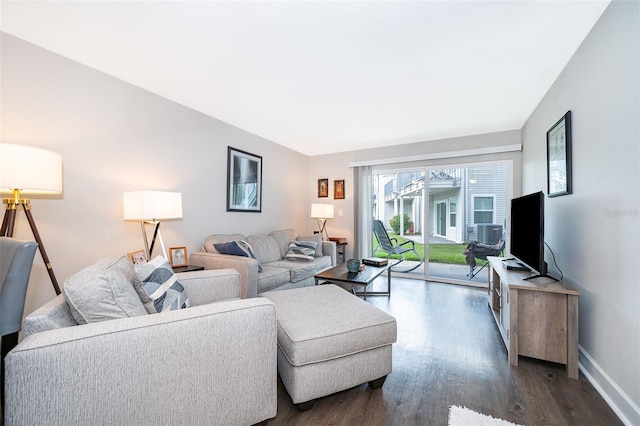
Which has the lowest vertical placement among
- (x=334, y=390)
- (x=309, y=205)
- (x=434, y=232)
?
(x=334, y=390)

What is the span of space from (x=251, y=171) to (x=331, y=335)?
3060mm

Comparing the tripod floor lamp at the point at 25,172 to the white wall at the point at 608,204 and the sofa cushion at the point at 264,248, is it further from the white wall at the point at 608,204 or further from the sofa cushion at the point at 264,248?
the white wall at the point at 608,204

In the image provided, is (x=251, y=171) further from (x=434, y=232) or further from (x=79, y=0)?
(x=434, y=232)

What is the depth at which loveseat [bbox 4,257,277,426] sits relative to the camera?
2.88 ft

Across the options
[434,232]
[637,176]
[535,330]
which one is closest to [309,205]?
[434,232]

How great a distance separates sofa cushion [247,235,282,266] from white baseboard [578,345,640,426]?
10.5 feet

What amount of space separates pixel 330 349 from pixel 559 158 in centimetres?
247

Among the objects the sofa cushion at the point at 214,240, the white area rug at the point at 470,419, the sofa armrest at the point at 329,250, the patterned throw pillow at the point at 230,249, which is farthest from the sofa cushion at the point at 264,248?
the white area rug at the point at 470,419

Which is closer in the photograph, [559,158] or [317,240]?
[559,158]

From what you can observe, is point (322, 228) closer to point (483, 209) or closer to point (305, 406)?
A: point (483, 209)

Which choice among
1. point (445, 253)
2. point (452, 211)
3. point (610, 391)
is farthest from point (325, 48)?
point (445, 253)

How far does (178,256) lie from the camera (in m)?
2.90

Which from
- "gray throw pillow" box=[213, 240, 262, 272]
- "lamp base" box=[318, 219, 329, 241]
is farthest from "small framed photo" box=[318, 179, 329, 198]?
"gray throw pillow" box=[213, 240, 262, 272]

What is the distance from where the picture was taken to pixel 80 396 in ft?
3.00
